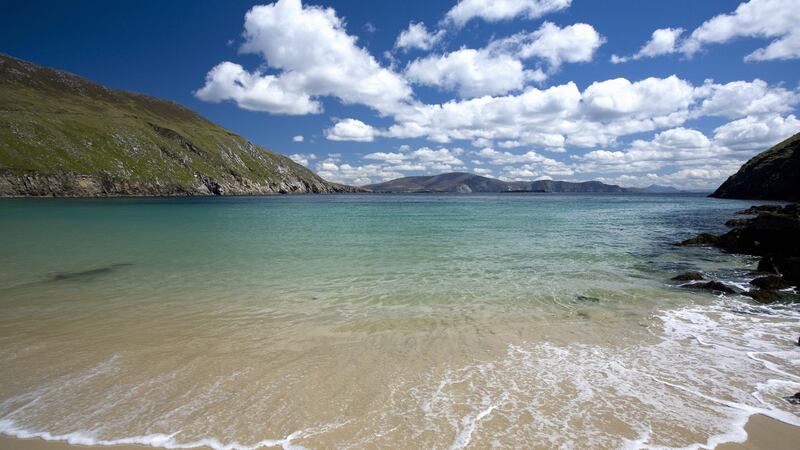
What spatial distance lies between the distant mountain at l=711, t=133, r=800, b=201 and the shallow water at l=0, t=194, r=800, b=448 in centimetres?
13607

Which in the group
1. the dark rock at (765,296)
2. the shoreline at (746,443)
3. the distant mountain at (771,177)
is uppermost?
the distant mountain at (771,177)

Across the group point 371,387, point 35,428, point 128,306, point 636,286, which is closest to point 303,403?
point 371,387

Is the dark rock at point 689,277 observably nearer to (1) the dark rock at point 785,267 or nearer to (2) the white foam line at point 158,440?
(1) the dark rock at point 785,267

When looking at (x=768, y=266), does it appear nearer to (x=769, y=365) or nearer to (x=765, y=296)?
(x=765, y=296)

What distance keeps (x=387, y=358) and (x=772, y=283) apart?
17558 mm

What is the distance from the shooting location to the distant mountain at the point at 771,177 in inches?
4557

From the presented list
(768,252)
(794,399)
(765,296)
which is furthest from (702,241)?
(794,399)

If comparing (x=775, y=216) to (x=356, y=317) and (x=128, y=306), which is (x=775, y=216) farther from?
(x=128, y=306)

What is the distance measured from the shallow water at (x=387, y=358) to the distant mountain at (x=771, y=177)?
13607 centimetres

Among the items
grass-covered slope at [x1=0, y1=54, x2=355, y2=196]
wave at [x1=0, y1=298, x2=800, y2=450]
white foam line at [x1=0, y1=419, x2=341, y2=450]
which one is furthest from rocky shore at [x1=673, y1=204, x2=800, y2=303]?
grass-covered slope at [x1=0, y1=54, x2=355, y2=196]

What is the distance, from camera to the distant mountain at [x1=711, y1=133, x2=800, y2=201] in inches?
4557

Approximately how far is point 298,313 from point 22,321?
323 inches

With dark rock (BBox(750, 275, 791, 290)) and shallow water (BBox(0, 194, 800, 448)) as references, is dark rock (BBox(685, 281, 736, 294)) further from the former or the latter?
dark rock (BBox(750, 275, 791, 290))

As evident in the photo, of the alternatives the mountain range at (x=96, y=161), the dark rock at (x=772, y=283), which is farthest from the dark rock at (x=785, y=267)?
the mountain range at (x=96, y=161)
